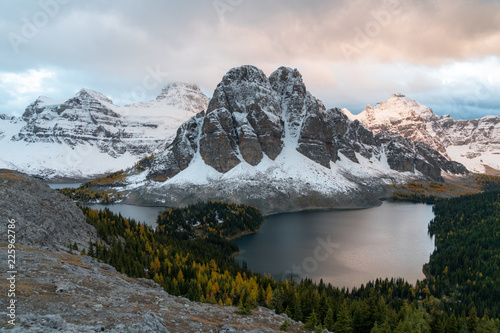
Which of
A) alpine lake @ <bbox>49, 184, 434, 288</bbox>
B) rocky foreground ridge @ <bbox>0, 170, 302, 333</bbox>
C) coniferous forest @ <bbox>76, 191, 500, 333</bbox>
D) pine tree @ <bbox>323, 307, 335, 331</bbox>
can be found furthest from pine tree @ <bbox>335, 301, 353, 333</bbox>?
alpine lake @ <bbox>49, 184, 434, 288</bbox>

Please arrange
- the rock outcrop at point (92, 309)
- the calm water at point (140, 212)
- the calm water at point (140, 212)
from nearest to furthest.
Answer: the rock outcrop at point (92, 309), the calm water at point (140, 212), the calm water at point (140, 212)

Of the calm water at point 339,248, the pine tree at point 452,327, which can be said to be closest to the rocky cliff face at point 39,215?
the calm water at point 339,248

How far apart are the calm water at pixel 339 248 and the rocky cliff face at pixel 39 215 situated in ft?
136

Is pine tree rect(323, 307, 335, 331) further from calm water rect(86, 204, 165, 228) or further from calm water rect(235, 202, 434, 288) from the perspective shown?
calm water rect(86, 204, 165, 228)

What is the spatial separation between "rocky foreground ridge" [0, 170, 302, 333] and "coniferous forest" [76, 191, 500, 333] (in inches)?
228

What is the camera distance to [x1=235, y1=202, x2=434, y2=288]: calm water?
70.1 metres

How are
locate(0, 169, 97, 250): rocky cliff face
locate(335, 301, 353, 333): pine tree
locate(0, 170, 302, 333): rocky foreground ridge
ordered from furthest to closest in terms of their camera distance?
locate(335, 301, 353, 333): pine tree → locate(0, 169, 97, 250): rocky cliff face → locate(0, 170, 302, 333): rocky foreground ridge

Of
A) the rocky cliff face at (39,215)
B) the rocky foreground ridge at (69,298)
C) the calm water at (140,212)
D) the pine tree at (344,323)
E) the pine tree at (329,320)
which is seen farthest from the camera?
the calm water at (140,212)

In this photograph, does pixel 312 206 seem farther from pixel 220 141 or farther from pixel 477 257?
pixel 477 257

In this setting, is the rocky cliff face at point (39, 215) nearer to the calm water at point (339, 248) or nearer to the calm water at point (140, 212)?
the calm water at point (339, 248)

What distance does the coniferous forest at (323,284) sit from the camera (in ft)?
135

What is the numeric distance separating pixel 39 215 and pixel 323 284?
49.2m

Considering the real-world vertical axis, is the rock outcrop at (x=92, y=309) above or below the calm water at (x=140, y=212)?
above

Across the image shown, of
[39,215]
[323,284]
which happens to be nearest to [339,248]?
[323,284]
